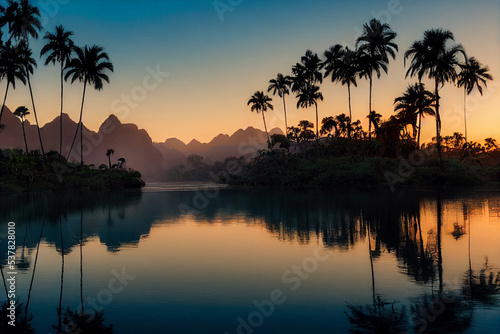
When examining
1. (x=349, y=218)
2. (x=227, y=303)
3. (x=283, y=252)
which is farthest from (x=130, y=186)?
(x=227, y=303)

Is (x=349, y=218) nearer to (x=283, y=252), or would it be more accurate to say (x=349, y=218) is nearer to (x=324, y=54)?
(x=283, y=252)

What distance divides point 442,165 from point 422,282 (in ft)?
184

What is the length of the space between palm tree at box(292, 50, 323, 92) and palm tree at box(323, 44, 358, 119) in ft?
20.0

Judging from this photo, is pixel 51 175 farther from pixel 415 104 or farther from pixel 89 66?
pixel 415 104

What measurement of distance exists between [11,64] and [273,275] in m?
64.2

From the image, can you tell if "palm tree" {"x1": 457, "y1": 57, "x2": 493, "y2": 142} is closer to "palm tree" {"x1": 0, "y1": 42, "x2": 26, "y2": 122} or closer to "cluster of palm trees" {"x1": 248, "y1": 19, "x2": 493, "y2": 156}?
"cluster of palm trees" {"x1": 248, "y1": 19, "x2": 493, "y2": 156}

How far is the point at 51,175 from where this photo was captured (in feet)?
226

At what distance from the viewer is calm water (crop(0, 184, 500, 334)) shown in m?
8.92

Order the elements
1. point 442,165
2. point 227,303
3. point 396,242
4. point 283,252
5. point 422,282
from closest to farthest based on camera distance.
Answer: point 227,303 < point 422,282 < point 283,252 < point 396,242 < point 442,165

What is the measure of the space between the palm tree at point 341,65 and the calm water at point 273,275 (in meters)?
52.7

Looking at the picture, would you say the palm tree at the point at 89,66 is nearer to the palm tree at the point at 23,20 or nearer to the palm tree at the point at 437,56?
the palm tree at the point at 23,20

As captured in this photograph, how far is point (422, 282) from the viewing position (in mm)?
11469

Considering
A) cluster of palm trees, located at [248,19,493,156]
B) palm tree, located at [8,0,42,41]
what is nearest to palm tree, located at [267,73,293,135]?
cluster of palm trees, located at [248,19,493,156]

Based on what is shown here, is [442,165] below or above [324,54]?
below
